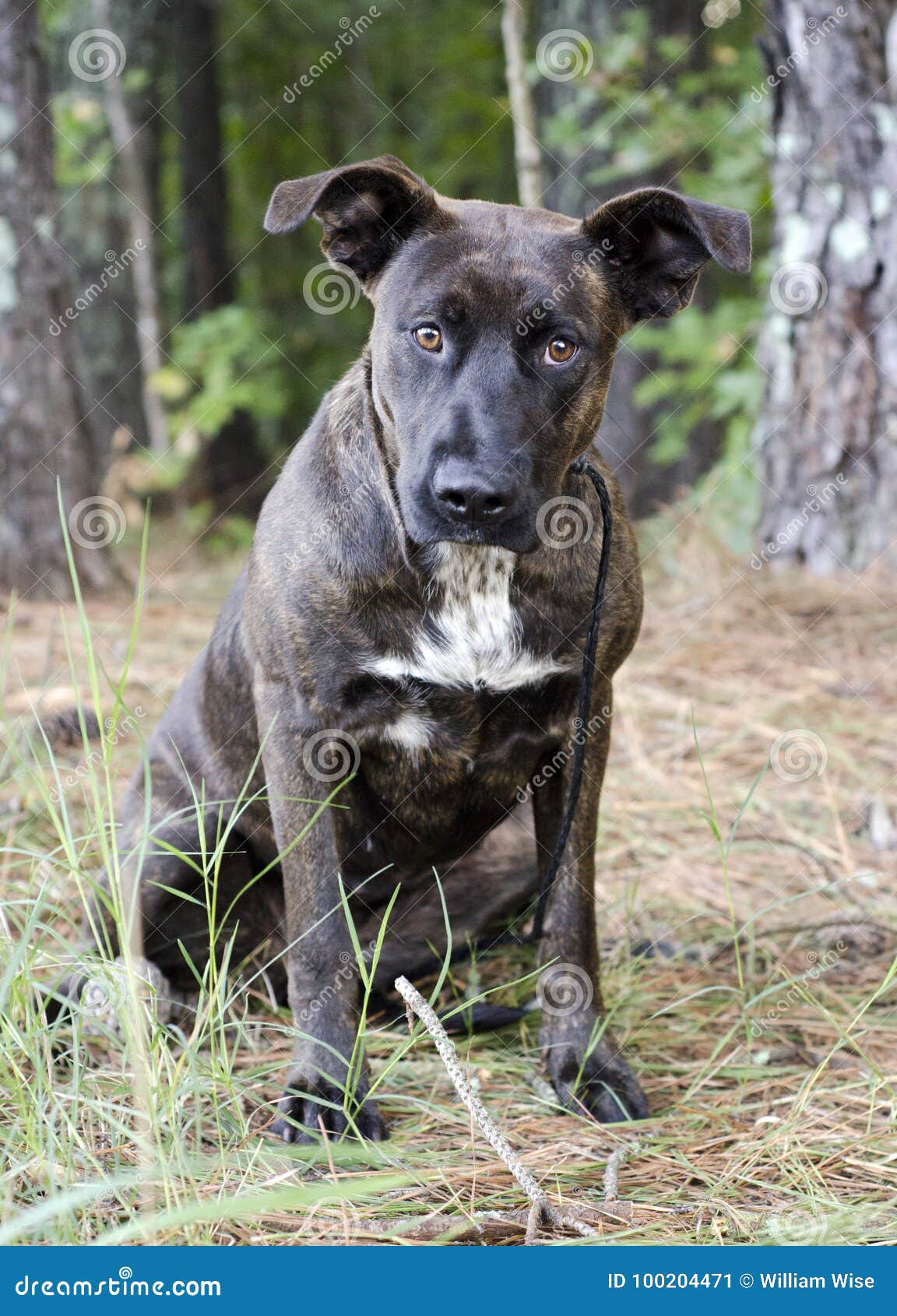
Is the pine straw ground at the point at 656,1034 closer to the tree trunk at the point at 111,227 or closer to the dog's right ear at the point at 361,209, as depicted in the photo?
the dog's right ear at the point at 361,209

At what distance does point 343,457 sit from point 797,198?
3.59 metres

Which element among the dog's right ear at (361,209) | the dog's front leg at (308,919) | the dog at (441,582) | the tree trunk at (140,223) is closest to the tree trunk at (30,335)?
the dog at (441,582)

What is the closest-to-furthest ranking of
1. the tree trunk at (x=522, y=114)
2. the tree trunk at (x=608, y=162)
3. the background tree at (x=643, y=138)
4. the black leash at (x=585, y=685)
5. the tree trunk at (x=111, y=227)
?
the black leash at (x=585, y=685), the tree trunk at (x=522, y=114), the background tree at (x=643, y=138), the tree trunk at (x=608, y=162), the tree trunk at (x=111, y=227)

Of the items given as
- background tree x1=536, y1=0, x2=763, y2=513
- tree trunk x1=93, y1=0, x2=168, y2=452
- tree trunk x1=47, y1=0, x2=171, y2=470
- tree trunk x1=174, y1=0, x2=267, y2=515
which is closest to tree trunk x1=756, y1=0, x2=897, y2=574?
background tree x1=536, y1=0, x2=763, y2=513

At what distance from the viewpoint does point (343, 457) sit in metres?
2.80

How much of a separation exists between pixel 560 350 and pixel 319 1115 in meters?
1.70

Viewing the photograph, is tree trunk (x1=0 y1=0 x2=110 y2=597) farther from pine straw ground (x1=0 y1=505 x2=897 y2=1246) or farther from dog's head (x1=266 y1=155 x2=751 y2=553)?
dog's head (x1=266 y1=155 x2=751 y2=553)

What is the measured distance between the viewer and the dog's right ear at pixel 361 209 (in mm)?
2578

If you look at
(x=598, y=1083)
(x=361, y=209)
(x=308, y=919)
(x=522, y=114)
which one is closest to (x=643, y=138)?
(x=522, y=114)

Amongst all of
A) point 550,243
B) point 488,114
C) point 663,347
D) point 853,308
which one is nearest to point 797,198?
point 853,308

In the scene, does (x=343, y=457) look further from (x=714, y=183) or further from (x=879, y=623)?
(x=714, y=183)

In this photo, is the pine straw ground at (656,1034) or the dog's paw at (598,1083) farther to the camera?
the dog's paw at (598,1083)

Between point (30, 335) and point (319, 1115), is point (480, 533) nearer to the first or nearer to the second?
point (319, 1115)

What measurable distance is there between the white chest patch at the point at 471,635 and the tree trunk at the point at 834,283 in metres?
3.15
